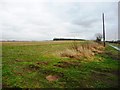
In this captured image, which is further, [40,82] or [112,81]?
[112,81]

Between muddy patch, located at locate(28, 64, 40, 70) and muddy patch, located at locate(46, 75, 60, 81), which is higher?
muddy patch, located at locate(28, 64, 40, 70)

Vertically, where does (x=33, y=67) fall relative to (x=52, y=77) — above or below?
above

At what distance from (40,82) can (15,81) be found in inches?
41.6

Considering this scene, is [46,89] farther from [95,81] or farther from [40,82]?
[95,81]

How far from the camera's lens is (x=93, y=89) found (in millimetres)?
7590

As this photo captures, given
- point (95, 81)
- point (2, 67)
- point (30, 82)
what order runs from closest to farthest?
point (30, 82), point (95, 81), point (2, 67)

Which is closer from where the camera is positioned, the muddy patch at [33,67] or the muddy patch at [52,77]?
the muddy patch at [52,77]

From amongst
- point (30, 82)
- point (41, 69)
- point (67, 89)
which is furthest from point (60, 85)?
point (41, 69)

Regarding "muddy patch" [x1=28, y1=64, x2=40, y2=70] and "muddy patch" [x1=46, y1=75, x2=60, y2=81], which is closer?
"muddy patch" [x1=46, y1=75, x2=60, y2=81]

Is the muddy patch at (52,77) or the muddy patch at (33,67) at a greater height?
the muddy patch at (33,67)

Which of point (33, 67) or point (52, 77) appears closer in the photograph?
point (52, 77)

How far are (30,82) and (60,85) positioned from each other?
1282mm

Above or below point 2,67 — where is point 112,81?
below

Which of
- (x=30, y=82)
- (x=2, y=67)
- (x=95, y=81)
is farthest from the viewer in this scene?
(x=2, y=67)
